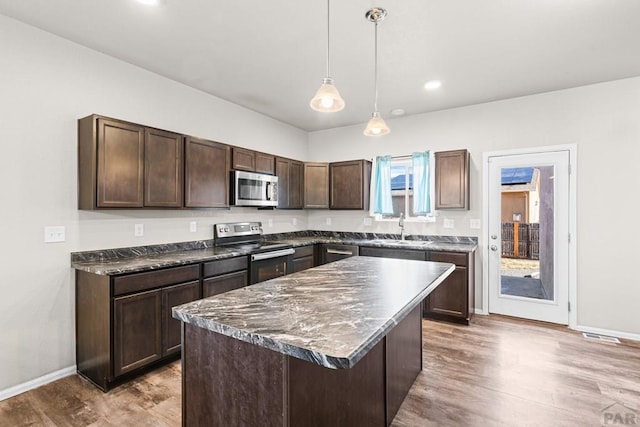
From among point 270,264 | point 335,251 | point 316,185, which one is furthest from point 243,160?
point 335,251

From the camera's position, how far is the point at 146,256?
3.07 meters

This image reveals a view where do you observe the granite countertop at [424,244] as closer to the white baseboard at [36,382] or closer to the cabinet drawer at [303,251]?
the cabinet drawer at [303,251]

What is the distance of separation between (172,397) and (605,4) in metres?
4.14

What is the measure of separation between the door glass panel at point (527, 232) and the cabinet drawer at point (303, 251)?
8.28 feet

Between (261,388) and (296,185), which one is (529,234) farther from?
(261,388)

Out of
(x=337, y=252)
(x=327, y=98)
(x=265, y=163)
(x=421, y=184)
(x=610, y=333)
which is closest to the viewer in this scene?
(x=327, y=98)

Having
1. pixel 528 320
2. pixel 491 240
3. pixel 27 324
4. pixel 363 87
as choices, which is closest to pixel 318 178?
pixel 363 87

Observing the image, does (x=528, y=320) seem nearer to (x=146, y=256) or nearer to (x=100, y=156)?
(x=146, y=256)

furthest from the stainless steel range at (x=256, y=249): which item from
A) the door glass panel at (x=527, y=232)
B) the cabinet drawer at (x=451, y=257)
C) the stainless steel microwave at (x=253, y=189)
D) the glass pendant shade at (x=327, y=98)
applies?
the door glass panel at (x=527, y=232)

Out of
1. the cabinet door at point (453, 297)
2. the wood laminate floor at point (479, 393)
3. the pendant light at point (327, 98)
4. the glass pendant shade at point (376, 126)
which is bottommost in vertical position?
the wood laminate floor at point (479, 393)

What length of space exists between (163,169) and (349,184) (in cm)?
267

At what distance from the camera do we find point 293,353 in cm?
105

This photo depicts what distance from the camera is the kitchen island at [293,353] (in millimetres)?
1141

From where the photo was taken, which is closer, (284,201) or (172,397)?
(172,397)
